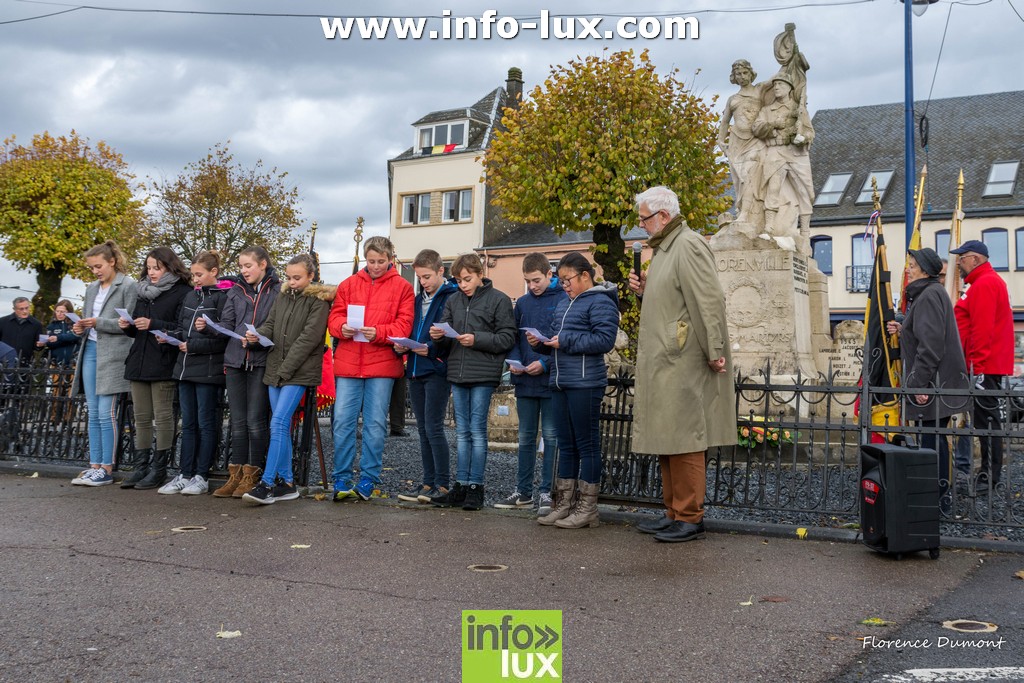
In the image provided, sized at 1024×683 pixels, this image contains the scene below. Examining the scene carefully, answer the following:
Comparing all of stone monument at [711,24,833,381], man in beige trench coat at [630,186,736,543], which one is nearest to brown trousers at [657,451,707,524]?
man in beige trench coat at [630,186,736,543]

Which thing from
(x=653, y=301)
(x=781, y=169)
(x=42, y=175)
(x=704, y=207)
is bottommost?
(x=653, y=301)

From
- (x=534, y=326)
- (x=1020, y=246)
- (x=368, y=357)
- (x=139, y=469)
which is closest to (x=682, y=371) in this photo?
(x=534, y=326)

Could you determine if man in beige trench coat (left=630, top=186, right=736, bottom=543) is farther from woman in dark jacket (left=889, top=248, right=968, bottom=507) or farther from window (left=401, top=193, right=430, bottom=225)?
window (left=401, top=193, right=430, bottom=225)

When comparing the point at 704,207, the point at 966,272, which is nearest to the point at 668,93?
the point at 704,207

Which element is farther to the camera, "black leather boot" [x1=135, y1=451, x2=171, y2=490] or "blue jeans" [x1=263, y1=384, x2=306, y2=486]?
"black leather boot" [x1=135, y1=451, x2=171, y2=490]

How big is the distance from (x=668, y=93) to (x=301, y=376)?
23.1 meters

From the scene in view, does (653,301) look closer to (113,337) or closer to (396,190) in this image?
(113,337)

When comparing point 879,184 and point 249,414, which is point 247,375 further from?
point 879,184

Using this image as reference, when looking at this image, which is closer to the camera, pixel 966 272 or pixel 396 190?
pixel 966 272

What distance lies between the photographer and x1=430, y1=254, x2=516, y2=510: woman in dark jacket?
7.72m

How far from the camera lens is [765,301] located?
45.5 feet

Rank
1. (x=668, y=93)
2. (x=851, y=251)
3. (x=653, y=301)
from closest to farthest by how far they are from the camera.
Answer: (x=653, y=301)
(x=668, y=93)
(x=851, y=251)

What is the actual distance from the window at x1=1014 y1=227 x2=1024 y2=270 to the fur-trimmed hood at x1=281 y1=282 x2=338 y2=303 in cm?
3762

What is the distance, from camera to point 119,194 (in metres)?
40.2
